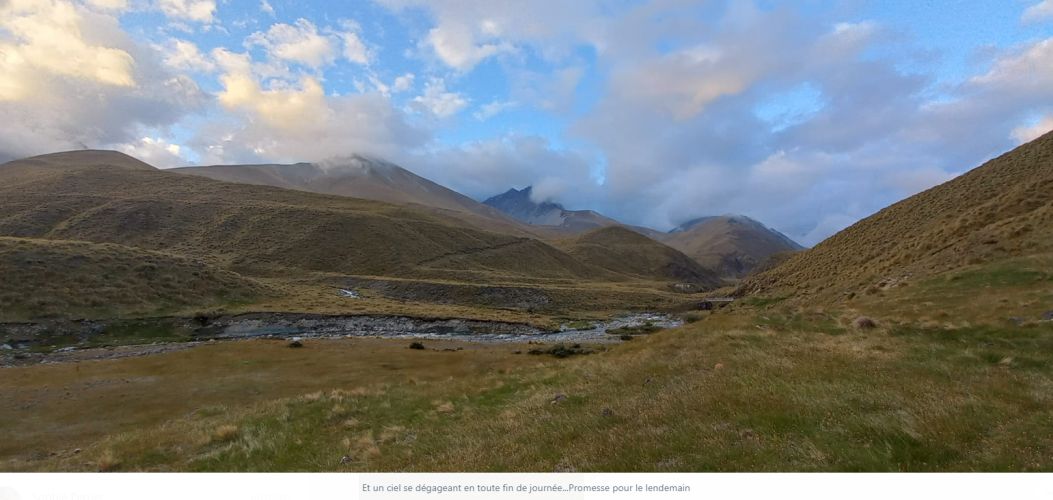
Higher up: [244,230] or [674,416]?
[244,230]

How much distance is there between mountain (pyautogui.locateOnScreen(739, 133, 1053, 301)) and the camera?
28.2 metres

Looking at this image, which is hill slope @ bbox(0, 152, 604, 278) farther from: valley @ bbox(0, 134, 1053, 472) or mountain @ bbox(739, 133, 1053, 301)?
mountain @ bbox(739, 133, 1053, 301)

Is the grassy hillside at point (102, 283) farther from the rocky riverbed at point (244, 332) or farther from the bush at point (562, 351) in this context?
the bush at point (562, 351)

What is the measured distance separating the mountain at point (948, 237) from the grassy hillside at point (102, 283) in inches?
2732

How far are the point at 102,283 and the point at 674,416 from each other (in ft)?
241

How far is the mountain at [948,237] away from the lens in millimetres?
28203

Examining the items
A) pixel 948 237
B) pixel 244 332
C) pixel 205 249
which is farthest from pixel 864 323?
pixel 205 249

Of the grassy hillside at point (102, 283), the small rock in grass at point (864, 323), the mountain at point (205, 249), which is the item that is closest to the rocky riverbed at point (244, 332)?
the grassy hillside at point (102, 283)

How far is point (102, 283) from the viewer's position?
199 ft

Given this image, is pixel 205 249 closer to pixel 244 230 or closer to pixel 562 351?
pixel 244 230

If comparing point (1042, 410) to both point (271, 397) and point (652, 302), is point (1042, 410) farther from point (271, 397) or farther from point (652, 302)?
point (652, 302)

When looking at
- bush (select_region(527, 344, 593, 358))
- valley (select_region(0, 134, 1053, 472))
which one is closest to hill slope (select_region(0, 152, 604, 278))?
valley (select_region(0, 134, 1053, 472))
